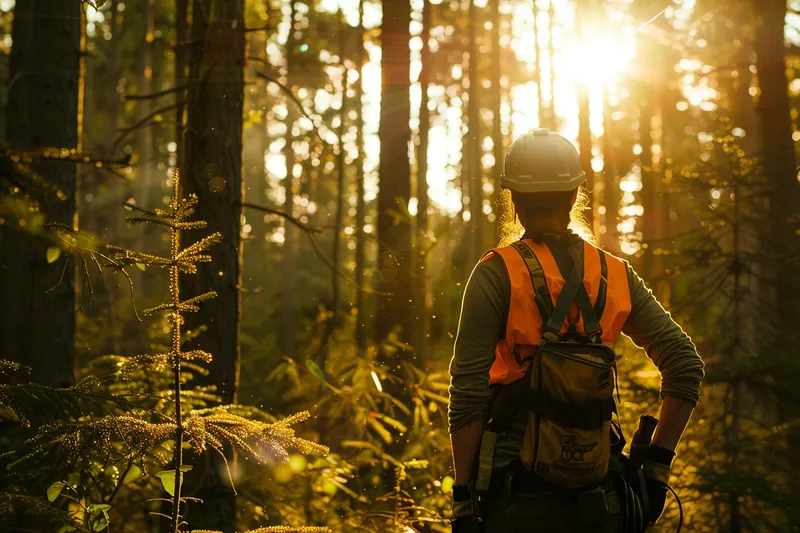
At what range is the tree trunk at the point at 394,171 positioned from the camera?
8773 mm

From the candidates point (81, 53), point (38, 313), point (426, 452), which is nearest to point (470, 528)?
point (426, 452)

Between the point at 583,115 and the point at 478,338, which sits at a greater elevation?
the point at 583,115

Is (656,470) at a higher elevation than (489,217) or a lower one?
lower

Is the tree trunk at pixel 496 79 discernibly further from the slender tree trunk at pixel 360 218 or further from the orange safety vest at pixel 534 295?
the orange safety vest at pixel 534 295

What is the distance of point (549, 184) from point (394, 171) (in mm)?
5941

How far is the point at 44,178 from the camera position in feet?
22.3

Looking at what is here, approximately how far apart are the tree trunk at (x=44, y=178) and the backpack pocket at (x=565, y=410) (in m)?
5.16

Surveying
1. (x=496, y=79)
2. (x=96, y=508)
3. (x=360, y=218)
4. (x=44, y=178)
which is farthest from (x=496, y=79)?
(x=96, y=508)

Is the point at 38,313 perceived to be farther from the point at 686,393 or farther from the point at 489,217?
the point at 489,217

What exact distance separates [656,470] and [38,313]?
5.63m

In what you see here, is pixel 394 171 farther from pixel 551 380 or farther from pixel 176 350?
pixel 551 380

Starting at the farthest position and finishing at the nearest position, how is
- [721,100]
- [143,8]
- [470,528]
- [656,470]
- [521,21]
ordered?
[521,21], [143,8], [721,100], [656,470], [470,528]

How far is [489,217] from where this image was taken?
129 feet

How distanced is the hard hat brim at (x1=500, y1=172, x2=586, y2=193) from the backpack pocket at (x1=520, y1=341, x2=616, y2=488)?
707mm
